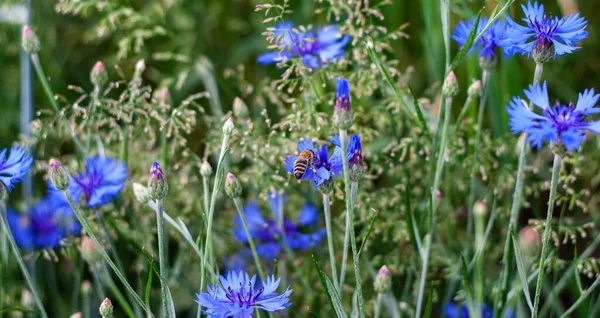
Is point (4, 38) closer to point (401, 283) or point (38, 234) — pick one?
point (38, 234)

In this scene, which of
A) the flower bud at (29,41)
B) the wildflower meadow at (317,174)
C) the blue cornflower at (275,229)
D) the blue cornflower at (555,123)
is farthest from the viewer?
the blue cornflower at (275,229)

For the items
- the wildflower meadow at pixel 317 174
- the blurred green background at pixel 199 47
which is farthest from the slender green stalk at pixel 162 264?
the blurred green background at pixel 199 47

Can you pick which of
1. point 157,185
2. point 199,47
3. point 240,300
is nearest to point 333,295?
point 240,300

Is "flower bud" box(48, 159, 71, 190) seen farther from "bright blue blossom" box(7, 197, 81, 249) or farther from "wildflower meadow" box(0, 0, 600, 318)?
"bright blue blossom" box(7, 197, 81, 249)

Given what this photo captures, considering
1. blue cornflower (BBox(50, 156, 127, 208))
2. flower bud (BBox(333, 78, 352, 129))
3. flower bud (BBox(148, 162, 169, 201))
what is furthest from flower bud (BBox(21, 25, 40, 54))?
flower bud (BBox(333, 78, 352, 129))

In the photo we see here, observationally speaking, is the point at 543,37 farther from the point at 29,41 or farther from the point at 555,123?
the point at 29,41

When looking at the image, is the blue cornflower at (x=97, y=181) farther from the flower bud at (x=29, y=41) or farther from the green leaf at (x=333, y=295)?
the green leaf at (x=333, y=295)

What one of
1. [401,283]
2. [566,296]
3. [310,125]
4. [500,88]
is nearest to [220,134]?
[310,125]
